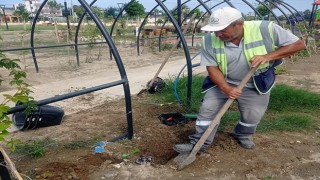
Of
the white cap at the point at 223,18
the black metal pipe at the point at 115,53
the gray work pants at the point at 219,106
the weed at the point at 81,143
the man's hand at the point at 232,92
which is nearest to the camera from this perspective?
the white cap at the point at 223,18

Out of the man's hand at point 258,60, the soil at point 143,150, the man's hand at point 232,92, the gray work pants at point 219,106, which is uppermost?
the man's hand at point 258,60

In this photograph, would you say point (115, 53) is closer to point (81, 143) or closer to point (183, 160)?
point (81, 143)

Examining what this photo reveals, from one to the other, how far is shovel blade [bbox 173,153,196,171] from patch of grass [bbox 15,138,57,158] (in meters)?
1.28

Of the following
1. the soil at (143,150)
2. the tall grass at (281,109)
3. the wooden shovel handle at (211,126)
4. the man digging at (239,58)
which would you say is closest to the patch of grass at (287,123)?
the tall grass at (281,109)

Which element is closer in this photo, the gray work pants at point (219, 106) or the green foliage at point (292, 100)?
the gray work pants at point (219, 106)

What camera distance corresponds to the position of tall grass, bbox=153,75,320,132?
138 inches

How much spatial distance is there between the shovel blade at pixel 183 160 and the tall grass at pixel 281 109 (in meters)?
0.92

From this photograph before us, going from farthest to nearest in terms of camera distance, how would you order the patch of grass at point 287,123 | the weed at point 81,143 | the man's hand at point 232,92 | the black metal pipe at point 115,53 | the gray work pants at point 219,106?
the patch of grass at point 287,123 → the weed at point 81,143 → the black metal pipe at point 115,53 → the gray work pants at point 219,106 → the man's hand at point 232,92

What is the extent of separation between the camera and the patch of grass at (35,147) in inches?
108

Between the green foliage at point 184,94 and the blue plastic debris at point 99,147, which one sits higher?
the green foliage at point 184,94

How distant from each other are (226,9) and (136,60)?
21.5 feet

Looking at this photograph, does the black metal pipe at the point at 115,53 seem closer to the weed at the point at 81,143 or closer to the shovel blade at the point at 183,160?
the weed at the point at 81,143

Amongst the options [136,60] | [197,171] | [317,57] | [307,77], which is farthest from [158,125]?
[317,57]

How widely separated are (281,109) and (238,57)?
1.93 metres
